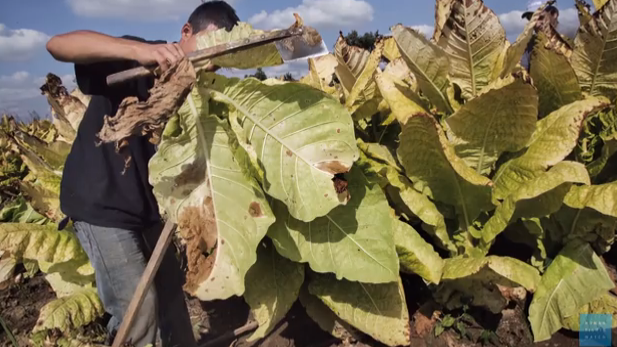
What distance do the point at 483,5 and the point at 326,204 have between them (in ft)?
4.07

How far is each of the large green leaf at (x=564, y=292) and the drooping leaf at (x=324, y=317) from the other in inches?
36.5

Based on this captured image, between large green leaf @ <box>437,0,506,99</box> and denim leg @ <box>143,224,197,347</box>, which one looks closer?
large green leaf @ <box>437,0,506,99</box>

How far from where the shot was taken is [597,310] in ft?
8.01

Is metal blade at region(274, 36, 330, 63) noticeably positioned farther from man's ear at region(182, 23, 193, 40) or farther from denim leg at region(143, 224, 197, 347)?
denim leg at region(143, 224, 197, 347)

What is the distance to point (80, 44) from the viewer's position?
1625 mm

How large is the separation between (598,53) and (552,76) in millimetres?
240

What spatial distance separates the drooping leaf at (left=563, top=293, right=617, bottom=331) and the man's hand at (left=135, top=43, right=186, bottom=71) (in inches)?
89.4

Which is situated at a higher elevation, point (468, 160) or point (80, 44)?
point (80, 44)

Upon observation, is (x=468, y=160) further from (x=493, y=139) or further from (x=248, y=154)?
(x=248, y=154)

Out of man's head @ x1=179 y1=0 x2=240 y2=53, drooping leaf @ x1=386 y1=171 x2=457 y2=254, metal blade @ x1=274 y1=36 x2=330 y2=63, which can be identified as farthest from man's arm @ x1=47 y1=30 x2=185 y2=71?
drooping leaf @ x1=386 y1=171 x2=457 y2=254

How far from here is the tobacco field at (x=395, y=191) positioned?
165 cm

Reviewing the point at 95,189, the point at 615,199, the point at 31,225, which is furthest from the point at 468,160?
the point at 31,225

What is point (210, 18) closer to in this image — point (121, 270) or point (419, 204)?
point (121, 270)

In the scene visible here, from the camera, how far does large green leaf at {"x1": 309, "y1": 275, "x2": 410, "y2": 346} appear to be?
215 centimetres
